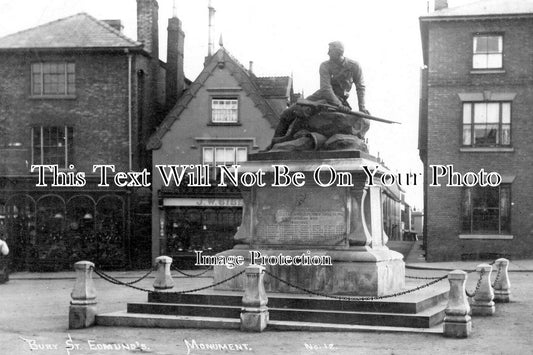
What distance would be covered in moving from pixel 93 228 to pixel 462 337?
23263 millimetres

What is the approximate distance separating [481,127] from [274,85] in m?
9.35

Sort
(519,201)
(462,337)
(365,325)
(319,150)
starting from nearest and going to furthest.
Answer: (462,337)
(365,325)
(319,150)
(519,201)

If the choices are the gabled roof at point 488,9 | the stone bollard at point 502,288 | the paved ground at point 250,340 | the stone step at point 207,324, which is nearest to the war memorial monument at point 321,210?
the stone step at point 207,324

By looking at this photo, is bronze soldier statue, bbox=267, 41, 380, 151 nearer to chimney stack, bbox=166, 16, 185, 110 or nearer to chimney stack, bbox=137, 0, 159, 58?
chimney stack, bbox=137, 0, 159, 58

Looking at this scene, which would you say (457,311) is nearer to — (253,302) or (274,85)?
(253,302)

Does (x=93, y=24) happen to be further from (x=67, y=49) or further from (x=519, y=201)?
(x=519, y=201)

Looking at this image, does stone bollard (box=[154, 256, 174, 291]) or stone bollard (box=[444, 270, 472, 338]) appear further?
stone bollard (box=[154, 256, 174, 291])

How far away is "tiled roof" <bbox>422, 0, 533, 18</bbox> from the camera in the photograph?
31214mm

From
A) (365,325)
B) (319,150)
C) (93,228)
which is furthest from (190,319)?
(93,228)

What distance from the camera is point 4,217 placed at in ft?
106

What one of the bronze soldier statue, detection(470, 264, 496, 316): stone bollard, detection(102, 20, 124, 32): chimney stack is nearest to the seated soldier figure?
the bronze soldier statue

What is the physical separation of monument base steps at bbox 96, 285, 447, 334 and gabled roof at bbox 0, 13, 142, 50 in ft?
68.7

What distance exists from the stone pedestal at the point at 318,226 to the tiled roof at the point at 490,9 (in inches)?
747

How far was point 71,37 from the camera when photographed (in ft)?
110
